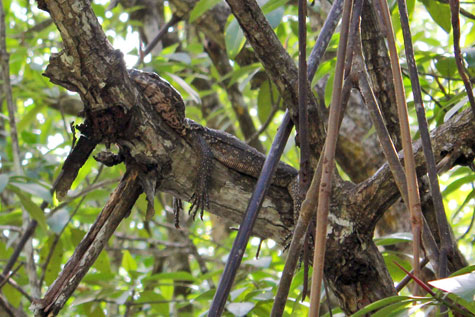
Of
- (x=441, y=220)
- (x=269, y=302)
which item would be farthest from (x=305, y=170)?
(x=269, y=302)

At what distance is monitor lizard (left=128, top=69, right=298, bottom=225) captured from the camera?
57.3 inches

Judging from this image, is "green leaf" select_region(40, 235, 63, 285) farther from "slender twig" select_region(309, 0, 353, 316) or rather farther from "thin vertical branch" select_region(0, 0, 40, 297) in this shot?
"slender twig" select_region(309, 0, 353, 316)

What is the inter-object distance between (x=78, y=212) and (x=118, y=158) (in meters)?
1.34

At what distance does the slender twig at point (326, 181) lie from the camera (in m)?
0.67

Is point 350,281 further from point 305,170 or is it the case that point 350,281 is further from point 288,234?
point 305,170

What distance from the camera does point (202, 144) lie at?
1604 millimetres

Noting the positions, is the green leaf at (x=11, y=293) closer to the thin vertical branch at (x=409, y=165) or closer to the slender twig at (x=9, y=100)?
the slender twig at (x=9, y=100)

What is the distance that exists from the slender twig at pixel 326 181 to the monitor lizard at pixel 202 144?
0.73 metres

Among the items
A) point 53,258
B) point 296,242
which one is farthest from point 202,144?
point 53,258

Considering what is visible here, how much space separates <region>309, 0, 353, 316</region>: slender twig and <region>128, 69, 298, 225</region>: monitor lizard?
0.73 m

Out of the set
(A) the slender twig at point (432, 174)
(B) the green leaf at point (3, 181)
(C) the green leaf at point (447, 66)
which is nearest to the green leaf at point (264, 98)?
(C) the green leaf at point (447, 66)

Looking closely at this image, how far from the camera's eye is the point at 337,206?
1547 millimetres

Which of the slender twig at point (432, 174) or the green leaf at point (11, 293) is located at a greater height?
the green leaf at point (11, 293)

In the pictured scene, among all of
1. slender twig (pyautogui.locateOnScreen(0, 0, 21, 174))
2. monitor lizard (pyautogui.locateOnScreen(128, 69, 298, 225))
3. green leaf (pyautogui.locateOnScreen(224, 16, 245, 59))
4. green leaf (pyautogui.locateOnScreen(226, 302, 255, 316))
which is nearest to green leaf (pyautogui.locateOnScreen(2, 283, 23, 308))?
slender twig (pyautogui.locateOnScreen(0, 0, 21, 174))
